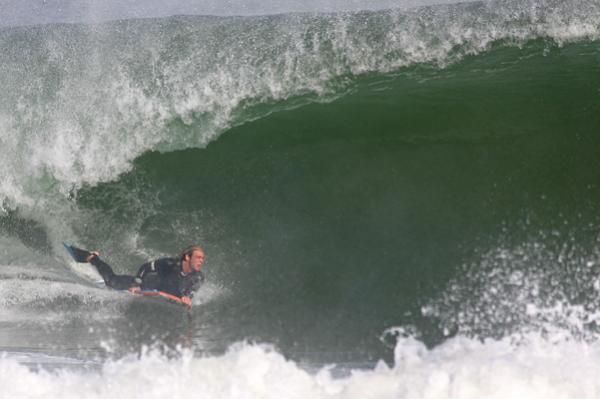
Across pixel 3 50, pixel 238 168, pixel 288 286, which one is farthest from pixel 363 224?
pixel 3 50

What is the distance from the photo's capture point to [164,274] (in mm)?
6109

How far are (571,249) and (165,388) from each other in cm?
379

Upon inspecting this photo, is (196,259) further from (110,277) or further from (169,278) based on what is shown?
(110,277)

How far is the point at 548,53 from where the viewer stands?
6.82 metres

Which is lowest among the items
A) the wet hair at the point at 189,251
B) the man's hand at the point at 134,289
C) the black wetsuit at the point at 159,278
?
the man's hand at the point at 134,289

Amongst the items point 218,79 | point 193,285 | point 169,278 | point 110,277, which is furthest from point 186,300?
point 218,79

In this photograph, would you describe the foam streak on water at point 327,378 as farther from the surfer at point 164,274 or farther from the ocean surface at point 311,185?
the surfer at point 164,274

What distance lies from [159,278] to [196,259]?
0.46 meters

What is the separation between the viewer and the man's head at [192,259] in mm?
5906

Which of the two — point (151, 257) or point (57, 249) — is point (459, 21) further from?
point (57, 249)

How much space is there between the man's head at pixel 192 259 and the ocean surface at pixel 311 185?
44 centimetres

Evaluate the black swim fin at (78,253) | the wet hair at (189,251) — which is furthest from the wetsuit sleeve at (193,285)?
the black swim fin at (78,253)

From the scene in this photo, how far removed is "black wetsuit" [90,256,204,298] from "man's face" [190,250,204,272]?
0.08 m

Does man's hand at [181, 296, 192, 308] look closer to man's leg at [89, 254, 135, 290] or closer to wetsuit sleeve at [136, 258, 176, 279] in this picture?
wetsuit sleeve at [136, 258, 176, 279]
